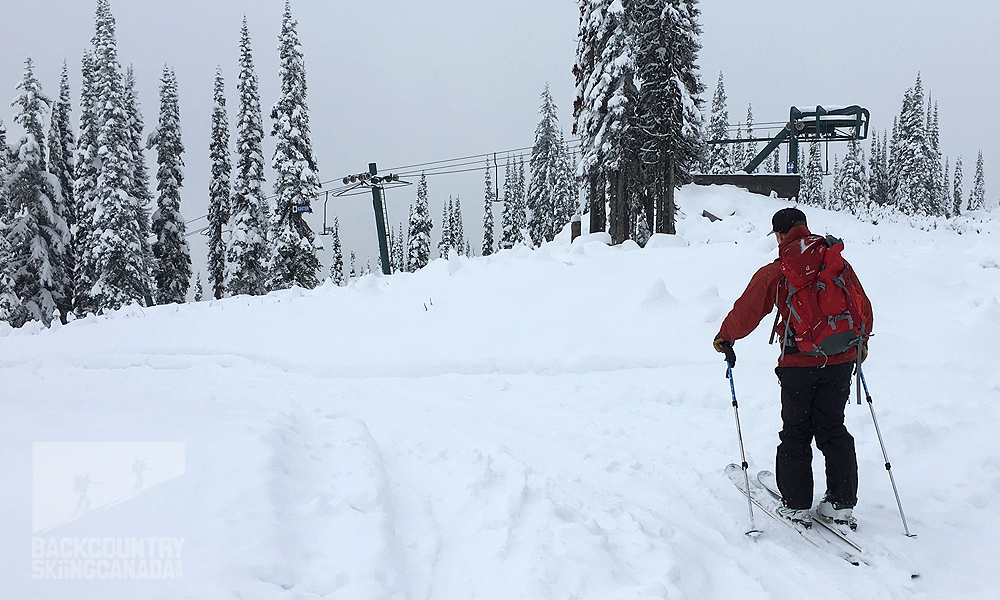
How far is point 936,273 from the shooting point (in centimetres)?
1065

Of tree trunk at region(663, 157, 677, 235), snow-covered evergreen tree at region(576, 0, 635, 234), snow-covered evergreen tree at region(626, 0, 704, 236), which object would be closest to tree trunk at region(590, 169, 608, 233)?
snow-covered evergreen tree at region(576, 0, 635, 234)

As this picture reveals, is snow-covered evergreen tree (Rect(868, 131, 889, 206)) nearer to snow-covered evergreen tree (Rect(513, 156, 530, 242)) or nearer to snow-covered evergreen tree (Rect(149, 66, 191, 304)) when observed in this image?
snow-covered evergreen tree (Rect(513, 156, 530, 242))

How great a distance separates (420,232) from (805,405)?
162ft

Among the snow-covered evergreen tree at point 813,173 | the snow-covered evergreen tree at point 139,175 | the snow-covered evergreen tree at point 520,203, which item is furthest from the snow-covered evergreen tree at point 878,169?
the snow-covered evergreen tree at point 139,175

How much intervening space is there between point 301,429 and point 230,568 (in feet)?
9.03

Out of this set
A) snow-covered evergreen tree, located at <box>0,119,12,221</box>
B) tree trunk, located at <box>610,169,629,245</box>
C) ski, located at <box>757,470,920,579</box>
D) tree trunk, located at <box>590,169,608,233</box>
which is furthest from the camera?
snow-covered evergreen tree, located at <box>0,119,12,221</box>

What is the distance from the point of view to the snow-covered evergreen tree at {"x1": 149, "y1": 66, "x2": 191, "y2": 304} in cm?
3312

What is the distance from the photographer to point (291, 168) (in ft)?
91.9

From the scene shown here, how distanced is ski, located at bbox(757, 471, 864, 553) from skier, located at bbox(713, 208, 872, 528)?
5 centimetres

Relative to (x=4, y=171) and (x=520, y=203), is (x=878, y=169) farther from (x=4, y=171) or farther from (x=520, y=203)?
(x=4, y=171)

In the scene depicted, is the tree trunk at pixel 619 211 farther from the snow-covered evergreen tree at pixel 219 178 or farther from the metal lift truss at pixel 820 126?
the snow-covered evergreen tree at pixel 219 178

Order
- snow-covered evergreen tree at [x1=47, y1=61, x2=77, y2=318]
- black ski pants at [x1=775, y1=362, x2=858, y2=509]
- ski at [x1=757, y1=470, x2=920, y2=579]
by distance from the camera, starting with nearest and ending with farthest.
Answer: ski at [x1=757, y1=470, x2=920, y2=579]
black ski pants at [x1=775, y1=362, x2=858, y2=509]
snow-covered evergreen tree at [x1=47, y1=61, x2=77, y2=318]

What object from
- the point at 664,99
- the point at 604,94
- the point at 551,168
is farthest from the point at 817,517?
the point at 551,168

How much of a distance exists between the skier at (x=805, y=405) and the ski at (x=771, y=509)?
74 mm
